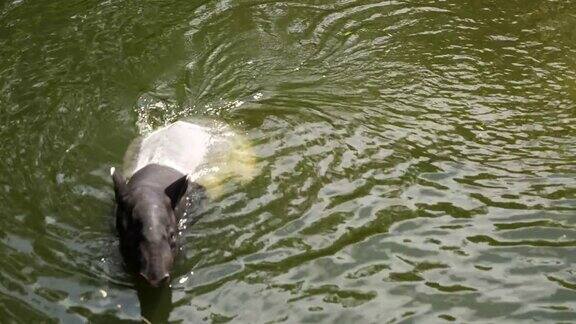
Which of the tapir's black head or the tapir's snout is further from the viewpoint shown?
the tapir's black head

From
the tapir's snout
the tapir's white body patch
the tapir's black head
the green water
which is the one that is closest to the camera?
the tapir's snout

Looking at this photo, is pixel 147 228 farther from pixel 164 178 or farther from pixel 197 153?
pixel 197 153

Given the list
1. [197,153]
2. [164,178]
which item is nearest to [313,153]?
[197,153]

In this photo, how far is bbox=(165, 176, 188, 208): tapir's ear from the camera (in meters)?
6.42

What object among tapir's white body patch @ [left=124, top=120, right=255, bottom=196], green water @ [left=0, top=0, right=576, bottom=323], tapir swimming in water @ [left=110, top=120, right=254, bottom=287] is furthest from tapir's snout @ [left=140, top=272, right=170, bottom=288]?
tapir's white body patch @ [left=124, top=120, right=255, bottom=196]

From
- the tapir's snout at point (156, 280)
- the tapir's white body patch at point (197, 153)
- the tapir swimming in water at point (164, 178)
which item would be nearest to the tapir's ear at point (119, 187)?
the tapir swimming in water at point (164, 178)

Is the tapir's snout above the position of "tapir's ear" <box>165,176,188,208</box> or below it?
below

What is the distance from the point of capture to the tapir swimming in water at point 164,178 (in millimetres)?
5809

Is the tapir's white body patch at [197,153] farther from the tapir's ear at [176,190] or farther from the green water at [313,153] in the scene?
the tapir's ear at [176,190]

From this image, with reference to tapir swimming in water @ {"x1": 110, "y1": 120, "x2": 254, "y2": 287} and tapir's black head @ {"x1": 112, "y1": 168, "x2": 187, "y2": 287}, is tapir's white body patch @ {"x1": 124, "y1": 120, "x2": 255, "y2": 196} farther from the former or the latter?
tapir's black head @ {"x1": 112, "y1": 168, "x2": 187, "y2": 287}

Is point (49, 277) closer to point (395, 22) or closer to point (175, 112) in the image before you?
point (175, 112)

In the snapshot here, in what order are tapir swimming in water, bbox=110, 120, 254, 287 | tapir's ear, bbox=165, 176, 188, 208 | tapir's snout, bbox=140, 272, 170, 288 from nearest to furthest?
tapir's snout, bbox=140, 272, 170, 288, tapir swimming in water, bbox=110, 120, 254, 287, tapir's ear, bbox=165, 176, 188, 208

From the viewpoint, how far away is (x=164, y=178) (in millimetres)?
6836

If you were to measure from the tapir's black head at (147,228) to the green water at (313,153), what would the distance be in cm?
28
